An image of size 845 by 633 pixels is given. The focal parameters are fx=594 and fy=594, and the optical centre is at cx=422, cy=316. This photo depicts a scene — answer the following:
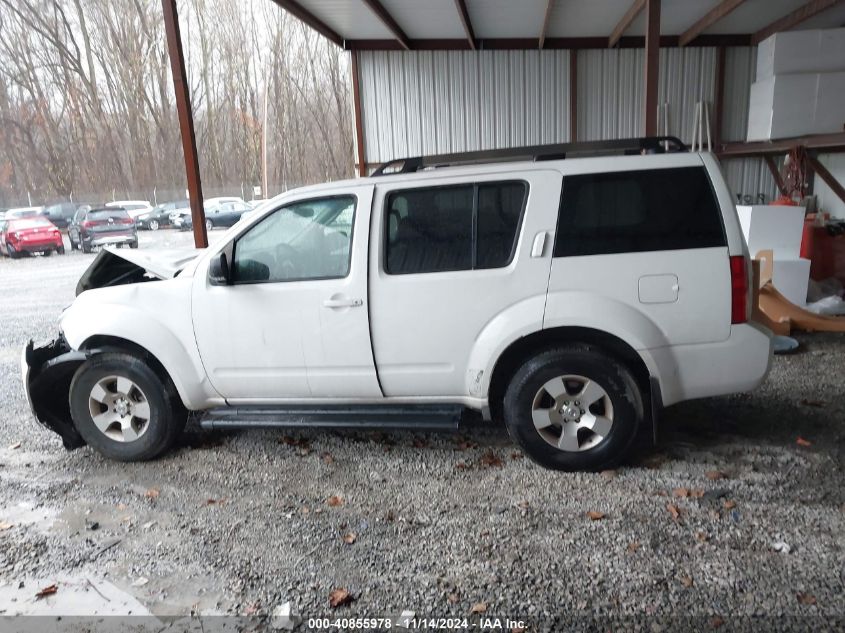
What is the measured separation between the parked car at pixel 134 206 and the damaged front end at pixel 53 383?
437 cm

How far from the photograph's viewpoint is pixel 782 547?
2.88m

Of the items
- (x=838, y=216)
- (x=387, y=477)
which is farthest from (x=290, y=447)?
(x=838, y=216)

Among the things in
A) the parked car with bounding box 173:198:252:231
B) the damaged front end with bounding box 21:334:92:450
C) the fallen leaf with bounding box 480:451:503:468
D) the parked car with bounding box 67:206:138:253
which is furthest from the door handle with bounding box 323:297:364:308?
the parked car with bounding box 67:206:138:253

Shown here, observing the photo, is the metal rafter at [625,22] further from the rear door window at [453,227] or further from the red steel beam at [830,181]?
the rear door window at [453,227]

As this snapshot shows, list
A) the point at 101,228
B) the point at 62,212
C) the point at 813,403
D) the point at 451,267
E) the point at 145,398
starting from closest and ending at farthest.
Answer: the point at 451,267, the point at 145,398, the point at 813,403, the point at 62,212, the point at 101,228

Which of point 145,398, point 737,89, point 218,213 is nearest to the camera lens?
point 145,398

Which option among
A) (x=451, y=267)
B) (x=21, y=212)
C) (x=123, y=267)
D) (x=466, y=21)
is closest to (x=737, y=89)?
(x=466, y=21)

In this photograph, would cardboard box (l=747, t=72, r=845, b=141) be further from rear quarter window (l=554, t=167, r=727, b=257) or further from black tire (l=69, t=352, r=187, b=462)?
black tire (l=69, t=352, r=187, b=462)

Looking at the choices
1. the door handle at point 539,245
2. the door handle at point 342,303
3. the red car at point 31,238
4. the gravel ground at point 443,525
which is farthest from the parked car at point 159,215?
the door handle at point 539,245

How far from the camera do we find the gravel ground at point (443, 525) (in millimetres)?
2648

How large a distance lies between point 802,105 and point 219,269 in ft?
32.1

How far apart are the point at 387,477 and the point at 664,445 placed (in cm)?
190

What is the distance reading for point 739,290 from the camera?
3381 millimetres

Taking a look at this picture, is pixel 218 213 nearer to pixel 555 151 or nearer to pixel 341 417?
Answer: pixel 341 417
